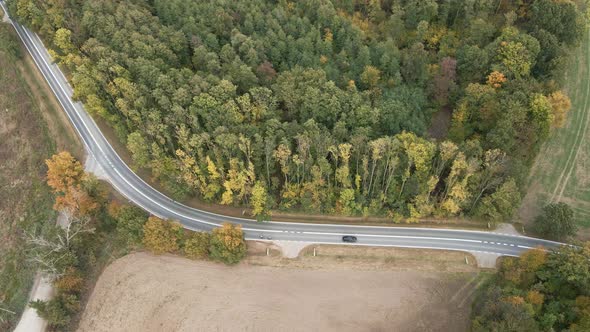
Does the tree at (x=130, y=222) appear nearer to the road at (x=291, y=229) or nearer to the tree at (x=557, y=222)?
the road at (x=291, y=229)

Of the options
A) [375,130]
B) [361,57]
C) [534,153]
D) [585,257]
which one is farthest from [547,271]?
[361,57]

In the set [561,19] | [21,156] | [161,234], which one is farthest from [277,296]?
[561,19]

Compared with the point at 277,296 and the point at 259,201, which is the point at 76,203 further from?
the point at 277,296

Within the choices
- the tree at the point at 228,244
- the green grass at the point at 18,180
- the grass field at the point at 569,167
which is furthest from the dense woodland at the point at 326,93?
the green grass at the point at 18,180

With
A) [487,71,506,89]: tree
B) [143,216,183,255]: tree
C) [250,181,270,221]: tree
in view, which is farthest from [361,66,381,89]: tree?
[143,216,183,255]: tree

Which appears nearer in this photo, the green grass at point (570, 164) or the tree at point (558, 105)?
the tree at point (558, 105)

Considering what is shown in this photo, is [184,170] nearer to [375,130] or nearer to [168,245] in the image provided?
[168,245]
